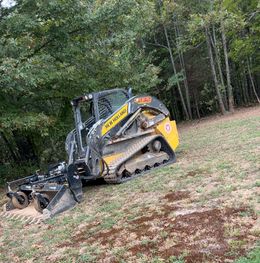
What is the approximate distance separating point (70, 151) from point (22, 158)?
6.76m

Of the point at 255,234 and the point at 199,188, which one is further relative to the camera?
the point at 199,188

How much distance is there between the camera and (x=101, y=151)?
23.5 ft

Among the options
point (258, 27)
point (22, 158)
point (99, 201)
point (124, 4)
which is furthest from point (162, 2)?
point (99, 201)

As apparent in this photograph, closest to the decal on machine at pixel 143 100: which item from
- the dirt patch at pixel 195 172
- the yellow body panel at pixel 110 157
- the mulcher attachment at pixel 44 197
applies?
the yellow body panel at pixel 110 157

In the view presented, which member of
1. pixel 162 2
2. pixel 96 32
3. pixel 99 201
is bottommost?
pixel 99 201

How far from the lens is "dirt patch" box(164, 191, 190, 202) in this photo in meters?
5.39

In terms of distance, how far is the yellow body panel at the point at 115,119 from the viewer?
7224 millimetres

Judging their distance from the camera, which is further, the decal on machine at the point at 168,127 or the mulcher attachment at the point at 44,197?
the decal on machine at the point at 168,127

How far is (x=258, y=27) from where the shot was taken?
20578 mm

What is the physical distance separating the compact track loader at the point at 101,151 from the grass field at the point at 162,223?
338 mm

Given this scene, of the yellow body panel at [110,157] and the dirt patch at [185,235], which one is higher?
the yellow body panel at [110,157]

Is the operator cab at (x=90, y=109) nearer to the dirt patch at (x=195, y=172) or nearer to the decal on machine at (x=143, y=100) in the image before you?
the decal on machine at (x=143, y=100)

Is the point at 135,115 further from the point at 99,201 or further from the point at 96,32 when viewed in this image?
the point at 96,32

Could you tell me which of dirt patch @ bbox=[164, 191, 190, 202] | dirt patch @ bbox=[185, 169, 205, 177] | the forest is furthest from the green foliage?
the forest
